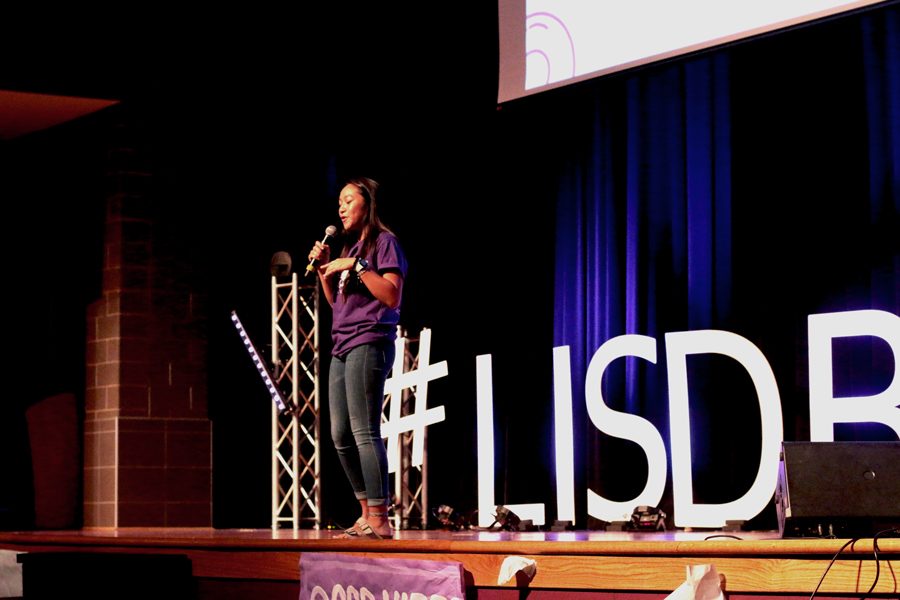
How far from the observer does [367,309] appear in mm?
4191

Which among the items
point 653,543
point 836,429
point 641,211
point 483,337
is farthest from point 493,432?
point 653,543

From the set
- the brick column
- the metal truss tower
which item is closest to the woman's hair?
the metal truss tower

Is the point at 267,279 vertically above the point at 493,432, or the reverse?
the point at 267,279

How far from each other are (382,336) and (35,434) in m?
4.22

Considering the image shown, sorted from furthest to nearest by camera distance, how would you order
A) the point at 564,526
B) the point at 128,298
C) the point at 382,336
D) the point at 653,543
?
1. the point at 128,298
2. the point at 564,526
3. the point at 382,336
4. the point at 653,543

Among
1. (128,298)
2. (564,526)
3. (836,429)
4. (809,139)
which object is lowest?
(564,526)

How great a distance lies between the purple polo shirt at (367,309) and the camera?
4168 mm

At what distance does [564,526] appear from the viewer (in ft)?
20.4

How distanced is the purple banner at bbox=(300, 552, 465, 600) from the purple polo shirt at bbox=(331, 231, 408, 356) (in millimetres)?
711

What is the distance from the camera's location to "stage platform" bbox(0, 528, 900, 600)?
2889 millimetres

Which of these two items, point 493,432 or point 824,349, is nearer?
point 824,349

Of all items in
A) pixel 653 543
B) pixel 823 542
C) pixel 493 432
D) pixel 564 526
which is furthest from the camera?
pixel 493 432

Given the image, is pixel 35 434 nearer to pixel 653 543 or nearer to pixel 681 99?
pixel 681 99

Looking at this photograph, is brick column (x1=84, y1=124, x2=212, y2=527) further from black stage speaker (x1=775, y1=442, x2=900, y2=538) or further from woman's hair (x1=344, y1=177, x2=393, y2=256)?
black stage speaker (x1=775, y1=442, x2=900, y2=538)
